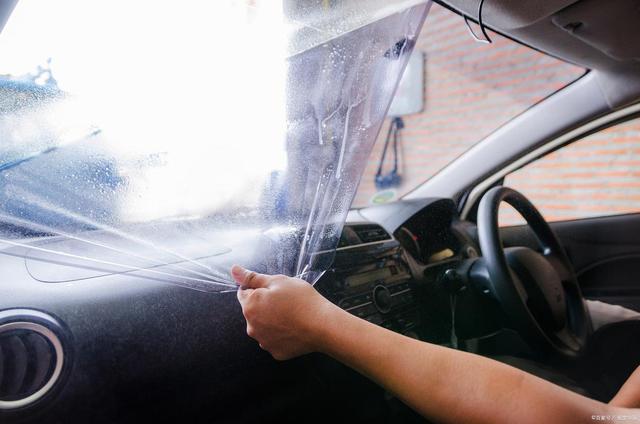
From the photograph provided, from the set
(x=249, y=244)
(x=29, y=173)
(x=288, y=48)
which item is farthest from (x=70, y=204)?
(x=288, y=48)

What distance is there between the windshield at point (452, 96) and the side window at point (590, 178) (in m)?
0.56

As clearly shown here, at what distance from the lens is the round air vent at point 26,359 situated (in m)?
0.79

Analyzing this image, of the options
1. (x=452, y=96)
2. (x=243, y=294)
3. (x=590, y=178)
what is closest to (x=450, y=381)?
(x=243, y=294)

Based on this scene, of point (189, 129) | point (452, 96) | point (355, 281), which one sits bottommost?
point (355, 281)

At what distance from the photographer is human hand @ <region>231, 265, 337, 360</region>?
2.71 ft

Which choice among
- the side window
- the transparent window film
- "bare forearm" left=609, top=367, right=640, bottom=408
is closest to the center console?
the transparent window film

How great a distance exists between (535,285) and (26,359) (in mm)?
1354

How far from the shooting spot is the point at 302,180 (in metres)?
1.11

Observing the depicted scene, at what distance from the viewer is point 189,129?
3.07 feet

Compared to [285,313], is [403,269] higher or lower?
lower

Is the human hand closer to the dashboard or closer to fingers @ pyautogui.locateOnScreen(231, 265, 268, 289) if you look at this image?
fingers @ pyautogui.locateOnScreen(231, 265, 268, 289)

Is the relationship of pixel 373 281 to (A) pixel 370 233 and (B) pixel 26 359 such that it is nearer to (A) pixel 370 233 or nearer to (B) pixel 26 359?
(A) pixel 370 233

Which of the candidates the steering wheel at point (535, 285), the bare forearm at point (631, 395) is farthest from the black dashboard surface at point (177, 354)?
the bare forearm at point (631, 395)

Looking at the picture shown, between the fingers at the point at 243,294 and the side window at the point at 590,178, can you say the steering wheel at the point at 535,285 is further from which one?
the side window at the point at 590,178
